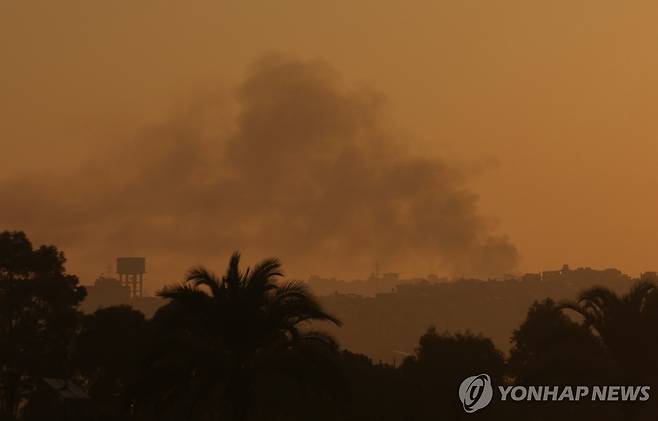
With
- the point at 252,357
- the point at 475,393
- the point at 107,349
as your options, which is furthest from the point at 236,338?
the point at 107,349

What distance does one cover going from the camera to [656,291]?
55.8m

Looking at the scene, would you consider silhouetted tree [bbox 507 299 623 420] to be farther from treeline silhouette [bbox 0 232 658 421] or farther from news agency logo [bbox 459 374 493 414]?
news agency logo [bbox 459 374 493 414]

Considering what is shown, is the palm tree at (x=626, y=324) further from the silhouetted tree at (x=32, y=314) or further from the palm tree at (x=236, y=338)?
the silhouetted tree at (x=32, y=314)

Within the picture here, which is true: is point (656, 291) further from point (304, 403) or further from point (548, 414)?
point (548, 414)

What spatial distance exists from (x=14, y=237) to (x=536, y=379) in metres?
31.1

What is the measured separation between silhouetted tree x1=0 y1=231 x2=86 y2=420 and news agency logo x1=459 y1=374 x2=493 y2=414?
21622 mm

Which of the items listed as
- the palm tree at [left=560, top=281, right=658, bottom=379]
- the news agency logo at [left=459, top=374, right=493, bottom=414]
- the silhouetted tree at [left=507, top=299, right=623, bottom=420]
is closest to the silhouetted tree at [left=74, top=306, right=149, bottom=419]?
the news agency logo at [left=459, top=374, right=493, bottom=414]

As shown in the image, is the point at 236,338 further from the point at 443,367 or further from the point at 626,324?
the point at 443,367

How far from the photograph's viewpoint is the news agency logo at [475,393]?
2608 inches

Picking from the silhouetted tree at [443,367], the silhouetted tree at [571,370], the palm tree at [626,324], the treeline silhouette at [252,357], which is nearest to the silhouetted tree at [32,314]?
the treeline silhouette at [252,357]

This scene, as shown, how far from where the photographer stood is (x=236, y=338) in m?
42.1

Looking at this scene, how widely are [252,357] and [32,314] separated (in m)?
37.3

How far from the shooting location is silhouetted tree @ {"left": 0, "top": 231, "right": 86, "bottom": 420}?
74.1 meters

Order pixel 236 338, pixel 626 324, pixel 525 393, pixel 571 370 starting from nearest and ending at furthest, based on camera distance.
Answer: pixel 236 338, pixel 626 324, pixel 571 370, pixel 525 393
